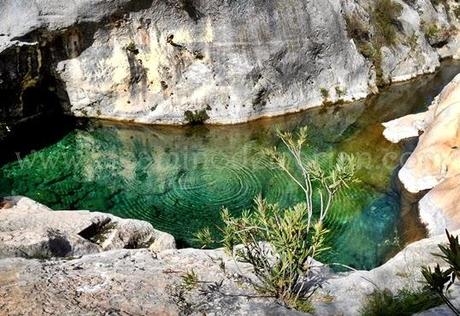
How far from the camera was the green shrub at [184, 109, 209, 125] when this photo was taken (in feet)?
72.4

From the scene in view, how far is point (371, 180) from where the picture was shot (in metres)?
17.0

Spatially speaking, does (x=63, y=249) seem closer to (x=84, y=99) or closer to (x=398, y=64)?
(x=84, y=99)

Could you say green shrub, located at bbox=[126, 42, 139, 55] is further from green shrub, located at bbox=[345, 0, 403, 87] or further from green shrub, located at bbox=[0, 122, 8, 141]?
Answer: green shrub, located at bbox=[345, 0, 403, 87]

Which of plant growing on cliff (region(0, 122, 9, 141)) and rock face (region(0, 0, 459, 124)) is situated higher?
rock face (region(0, 0, 459, 124))

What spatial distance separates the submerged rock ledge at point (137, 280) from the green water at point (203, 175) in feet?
11.3

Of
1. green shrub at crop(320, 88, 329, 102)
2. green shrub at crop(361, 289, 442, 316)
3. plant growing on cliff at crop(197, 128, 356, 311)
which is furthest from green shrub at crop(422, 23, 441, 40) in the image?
green shrub at crop(361, 289, 442, 316)

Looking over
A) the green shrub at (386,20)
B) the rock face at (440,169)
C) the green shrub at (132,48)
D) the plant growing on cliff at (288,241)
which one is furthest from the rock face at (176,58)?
the plant growing on cliff at (288,241)

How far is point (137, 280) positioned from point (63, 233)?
3.44 metres

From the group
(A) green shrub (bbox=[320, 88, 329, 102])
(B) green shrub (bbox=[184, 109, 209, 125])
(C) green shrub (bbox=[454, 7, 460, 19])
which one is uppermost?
(C) green shrub (bbox=[454, 7, 460, 19])

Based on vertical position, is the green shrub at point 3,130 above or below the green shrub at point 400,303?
above

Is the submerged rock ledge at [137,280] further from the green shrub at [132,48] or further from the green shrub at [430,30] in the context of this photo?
the green shrub at [430,30]

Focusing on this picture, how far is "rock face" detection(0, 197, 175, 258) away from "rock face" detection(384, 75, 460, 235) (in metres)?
7.32

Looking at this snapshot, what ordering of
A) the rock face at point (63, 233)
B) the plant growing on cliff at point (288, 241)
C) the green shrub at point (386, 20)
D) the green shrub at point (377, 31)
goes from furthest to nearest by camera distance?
the green shrub at point (386, 20)
the green shrub at point (377, 31)
the rock face at point (63, 233)
the plant growing on cliff at point (288, 241)

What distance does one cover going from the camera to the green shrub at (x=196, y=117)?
22078mm
